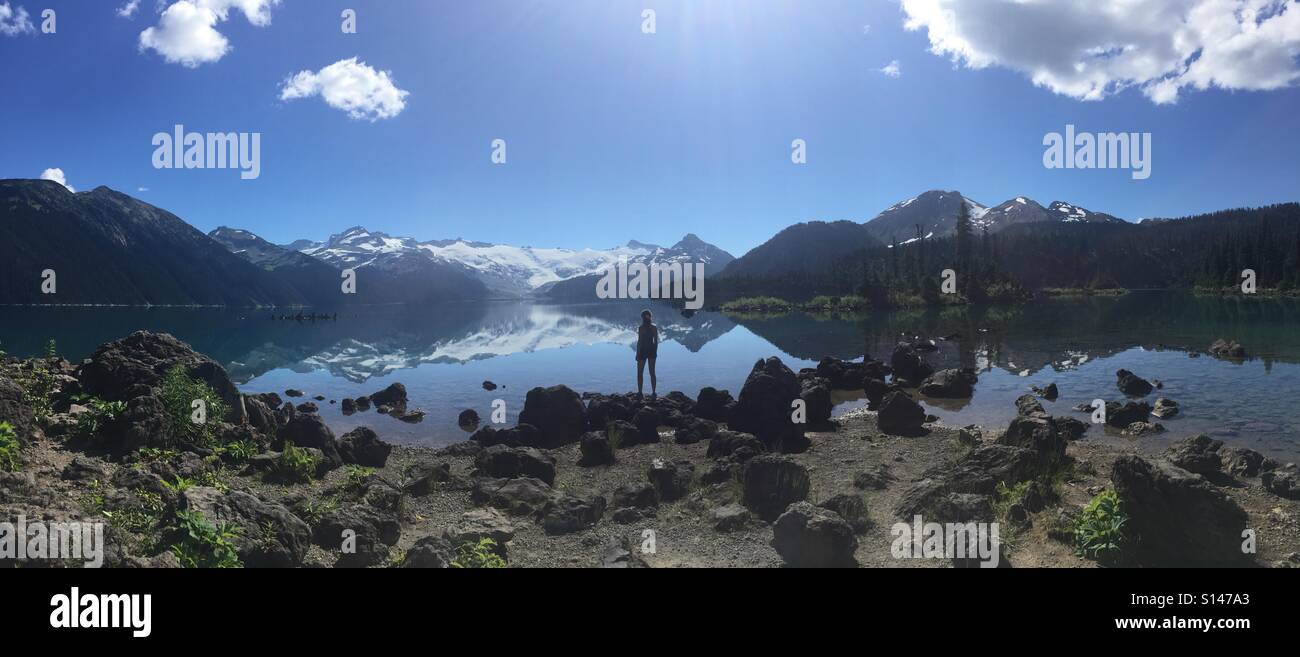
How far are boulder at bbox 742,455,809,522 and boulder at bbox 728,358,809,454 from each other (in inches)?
247

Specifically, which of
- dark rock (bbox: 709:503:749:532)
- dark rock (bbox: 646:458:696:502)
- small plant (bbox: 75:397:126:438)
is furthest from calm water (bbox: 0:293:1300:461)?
dark rock (bbox: 709:503:749:532)

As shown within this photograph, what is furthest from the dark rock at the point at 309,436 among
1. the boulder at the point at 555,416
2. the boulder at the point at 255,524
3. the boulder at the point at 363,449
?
the boulder at the point at 255,524

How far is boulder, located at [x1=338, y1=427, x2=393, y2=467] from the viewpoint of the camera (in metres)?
17.1

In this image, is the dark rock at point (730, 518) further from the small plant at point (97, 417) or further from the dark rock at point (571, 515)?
the small plant at point (97, 417)

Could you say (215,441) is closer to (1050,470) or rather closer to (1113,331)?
(1050,470)

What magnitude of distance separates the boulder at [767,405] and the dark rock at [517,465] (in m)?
7.36

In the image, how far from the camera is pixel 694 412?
23.3 metres

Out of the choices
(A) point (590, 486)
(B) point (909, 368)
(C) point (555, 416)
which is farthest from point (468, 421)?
(B) point (909, 368)

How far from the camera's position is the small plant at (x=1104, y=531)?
8898 millimetres

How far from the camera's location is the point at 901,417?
20203mm

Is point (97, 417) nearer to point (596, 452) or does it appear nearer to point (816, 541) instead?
point (596, 452)

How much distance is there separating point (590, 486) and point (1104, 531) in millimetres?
10813
